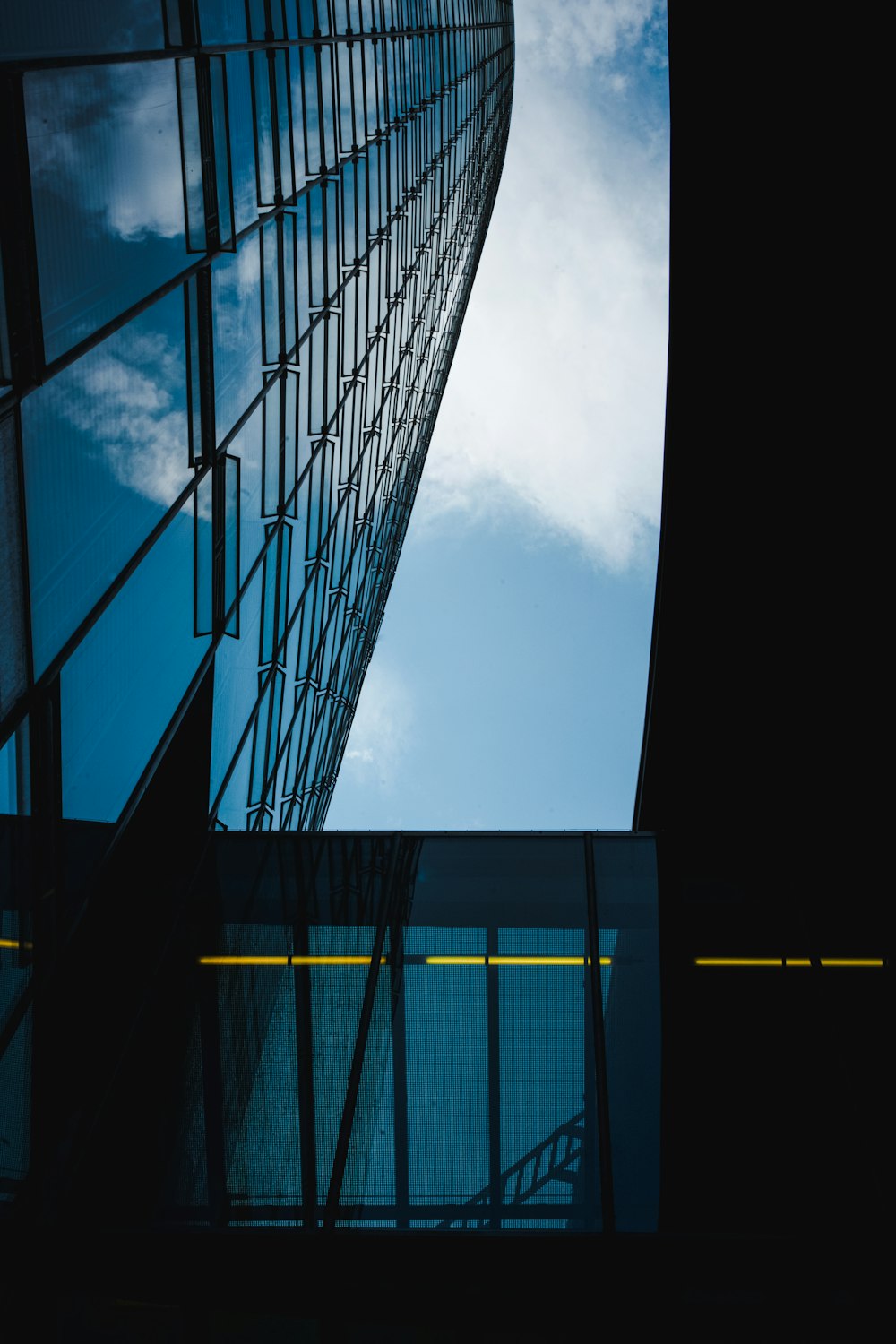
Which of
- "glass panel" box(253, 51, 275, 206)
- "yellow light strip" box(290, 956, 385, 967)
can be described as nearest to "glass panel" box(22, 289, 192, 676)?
"glass panel" box(253, 51, 275, 206)

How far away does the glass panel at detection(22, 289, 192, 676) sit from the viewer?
6.84m

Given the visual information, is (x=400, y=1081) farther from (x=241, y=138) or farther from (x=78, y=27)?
(x=241, y=138)

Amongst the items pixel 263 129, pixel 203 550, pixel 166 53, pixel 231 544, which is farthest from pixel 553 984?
pixel 263 129

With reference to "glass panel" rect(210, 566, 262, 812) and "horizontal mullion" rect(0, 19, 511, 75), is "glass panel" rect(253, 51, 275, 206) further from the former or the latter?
"glass panel" rect(210, 566, 262, 812)

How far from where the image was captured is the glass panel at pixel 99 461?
684cm

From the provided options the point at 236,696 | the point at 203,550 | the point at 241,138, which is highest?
the point at 241,138

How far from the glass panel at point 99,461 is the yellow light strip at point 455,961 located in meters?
4.51

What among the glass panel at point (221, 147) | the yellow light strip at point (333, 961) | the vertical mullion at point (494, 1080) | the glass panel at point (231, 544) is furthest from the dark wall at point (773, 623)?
the glass panel at point (231, 544)

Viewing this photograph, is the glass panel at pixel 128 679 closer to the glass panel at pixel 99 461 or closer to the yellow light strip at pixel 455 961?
the glass panel at pixel 99 461

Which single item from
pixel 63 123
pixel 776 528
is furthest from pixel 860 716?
pixel 63 123

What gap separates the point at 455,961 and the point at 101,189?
23.0ft

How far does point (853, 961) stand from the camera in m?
9.87

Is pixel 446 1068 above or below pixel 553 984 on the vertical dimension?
below

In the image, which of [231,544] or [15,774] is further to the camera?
[231,544]
